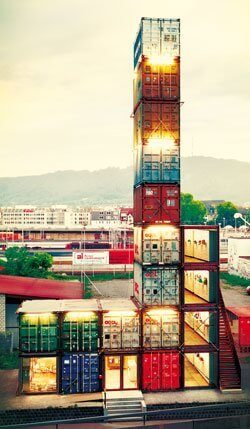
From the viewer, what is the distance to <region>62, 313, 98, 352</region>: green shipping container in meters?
31.1

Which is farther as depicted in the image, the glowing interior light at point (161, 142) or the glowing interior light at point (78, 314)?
the glowing interior light at point (161, 142)

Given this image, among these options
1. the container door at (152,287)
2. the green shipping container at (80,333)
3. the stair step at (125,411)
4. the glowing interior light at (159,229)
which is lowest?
the stair step at (125,411)

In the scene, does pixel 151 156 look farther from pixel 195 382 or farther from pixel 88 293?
pixel 88 293

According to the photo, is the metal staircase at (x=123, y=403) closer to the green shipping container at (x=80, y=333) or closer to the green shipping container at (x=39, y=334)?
the green shipping container at (x=80, y=333)

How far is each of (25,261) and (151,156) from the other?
45466 millimetres

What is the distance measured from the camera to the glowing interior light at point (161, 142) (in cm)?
3391

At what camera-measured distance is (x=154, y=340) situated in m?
31.8

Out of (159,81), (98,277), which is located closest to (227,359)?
(159,81)

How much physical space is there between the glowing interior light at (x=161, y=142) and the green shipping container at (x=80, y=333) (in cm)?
1353

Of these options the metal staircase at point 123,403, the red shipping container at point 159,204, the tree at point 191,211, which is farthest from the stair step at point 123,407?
the tree at point 191,211

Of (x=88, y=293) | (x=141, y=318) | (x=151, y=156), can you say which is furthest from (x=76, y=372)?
(x=88, y=293)

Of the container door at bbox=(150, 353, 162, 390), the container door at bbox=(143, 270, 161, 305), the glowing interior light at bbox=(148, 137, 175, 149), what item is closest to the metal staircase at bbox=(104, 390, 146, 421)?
the container door at bbox=(150, 353, 162, 390)

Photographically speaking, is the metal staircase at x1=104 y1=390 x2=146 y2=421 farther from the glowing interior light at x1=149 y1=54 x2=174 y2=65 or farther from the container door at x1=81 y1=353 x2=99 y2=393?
the glowing interior light at x1=149 y1=54 x2=174 y2=65

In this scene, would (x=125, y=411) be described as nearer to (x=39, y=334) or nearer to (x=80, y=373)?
(x=80, y=373)
